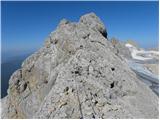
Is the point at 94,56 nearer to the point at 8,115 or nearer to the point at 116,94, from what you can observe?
the point at 116,94

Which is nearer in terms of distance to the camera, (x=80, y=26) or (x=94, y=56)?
(x=94, y=56)

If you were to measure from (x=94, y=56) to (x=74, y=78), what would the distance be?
1.64 meters

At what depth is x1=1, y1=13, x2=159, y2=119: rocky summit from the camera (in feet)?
29.2

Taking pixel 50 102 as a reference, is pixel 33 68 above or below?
above

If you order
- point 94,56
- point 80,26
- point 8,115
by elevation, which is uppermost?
point 80,26

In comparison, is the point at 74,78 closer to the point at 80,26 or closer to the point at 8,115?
the point at 80,26

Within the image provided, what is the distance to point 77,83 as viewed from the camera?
9.35 metres

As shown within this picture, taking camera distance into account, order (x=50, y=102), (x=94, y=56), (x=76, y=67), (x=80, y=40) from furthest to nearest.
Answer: (x=80, y=40)
(x=94, y=56)
(x=76, y=67)
(x=50, y=102)

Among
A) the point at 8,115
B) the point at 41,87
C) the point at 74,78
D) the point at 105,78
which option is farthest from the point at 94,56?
the point at 8,115

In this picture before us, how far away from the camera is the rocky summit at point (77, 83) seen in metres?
8.89

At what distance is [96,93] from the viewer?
371 inches

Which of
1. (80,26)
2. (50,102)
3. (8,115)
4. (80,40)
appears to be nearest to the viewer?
(50,102)

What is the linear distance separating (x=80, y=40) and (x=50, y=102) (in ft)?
11.9

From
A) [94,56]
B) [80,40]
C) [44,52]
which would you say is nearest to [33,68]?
[44,52]
